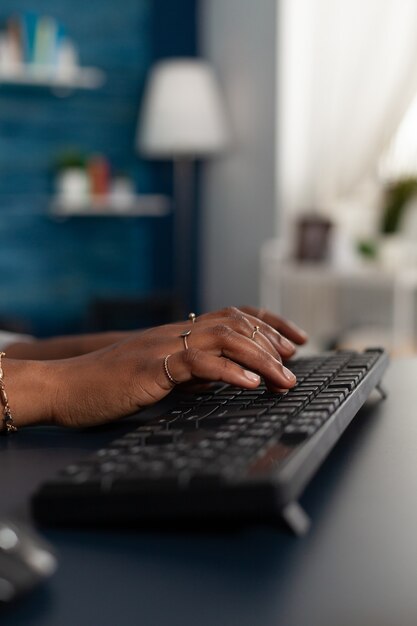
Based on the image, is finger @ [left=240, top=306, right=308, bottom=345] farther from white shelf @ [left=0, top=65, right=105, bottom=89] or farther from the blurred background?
white shelf @ [left=0, top=65, right=105, bottom=89]

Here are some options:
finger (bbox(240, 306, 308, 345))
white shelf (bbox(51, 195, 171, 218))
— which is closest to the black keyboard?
finger (bbox(240, 306, 308, 345))

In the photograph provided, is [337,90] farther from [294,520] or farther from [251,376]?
[294,520]

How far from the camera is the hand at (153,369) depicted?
0.79 meters

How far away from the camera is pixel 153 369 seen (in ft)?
2.67

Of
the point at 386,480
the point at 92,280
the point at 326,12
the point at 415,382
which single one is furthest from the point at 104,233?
the point at 386,480

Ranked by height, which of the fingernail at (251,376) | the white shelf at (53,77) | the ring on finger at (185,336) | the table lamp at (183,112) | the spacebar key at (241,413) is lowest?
the spacebar key at (241,413)

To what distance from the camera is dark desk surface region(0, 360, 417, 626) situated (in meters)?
0.43

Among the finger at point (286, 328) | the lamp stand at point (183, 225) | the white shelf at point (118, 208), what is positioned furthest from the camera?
the lamp stand at point (183, 225)

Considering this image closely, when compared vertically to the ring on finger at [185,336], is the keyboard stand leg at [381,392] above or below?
below

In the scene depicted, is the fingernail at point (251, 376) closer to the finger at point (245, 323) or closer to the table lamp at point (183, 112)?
the finger at point (245, 323)

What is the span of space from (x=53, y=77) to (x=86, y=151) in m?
0.49

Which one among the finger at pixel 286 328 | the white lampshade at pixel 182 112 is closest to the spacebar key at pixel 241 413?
A: the finger at pixel 286 328

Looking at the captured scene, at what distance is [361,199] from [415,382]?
388 centimetres

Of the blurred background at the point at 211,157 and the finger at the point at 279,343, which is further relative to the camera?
the blurred background at the point at 211,157
